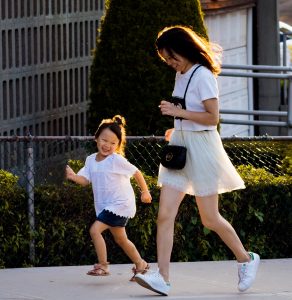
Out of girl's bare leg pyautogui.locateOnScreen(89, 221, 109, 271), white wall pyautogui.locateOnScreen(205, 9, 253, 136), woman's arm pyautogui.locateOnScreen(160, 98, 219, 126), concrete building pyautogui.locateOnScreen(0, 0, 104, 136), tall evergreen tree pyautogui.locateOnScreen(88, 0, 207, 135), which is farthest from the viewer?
white wall pyautogui.locateOnScreen(205, 9, 253, 136)

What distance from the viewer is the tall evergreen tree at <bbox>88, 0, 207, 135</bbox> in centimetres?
1219

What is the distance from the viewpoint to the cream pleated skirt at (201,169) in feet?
28.1

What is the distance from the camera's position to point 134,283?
9148mm

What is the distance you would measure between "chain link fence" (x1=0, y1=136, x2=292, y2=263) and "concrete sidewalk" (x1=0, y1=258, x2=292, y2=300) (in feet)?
2.20

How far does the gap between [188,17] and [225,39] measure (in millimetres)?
4488

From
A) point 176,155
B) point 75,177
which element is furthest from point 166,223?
point 75,177

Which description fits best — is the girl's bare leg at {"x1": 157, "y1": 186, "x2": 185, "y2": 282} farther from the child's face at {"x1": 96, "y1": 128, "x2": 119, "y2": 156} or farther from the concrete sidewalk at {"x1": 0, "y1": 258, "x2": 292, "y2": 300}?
the child's face at {"x1": 96, "y1": 128, "x2": 119, "y2": 156}

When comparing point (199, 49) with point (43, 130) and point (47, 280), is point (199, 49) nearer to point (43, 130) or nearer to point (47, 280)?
point (47, 280)

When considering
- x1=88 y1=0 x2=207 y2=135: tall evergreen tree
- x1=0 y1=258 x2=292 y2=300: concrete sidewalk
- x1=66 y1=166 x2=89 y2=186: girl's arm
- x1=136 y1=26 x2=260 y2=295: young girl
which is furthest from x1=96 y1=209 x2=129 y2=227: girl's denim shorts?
x1=88 y1=0 x2=207 y2=135: tall evergreen tree

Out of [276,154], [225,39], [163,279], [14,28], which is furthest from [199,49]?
[225,39]

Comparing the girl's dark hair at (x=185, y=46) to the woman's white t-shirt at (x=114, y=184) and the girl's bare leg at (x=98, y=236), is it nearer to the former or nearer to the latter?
the woman's white t-shirt at (x=114, y=184)

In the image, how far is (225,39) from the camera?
1677 centimetres

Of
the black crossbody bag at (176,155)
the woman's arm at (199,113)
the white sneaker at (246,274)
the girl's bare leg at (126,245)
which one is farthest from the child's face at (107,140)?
the white sneaker at (246,274)

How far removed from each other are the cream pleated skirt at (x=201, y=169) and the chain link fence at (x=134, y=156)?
4.90ft
